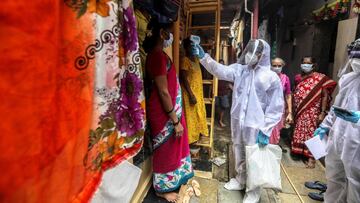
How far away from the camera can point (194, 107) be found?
2.32m

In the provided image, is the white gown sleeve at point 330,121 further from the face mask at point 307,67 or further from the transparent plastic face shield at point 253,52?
the face mask at point 307,67

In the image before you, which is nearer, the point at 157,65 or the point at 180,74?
the point at 157,65

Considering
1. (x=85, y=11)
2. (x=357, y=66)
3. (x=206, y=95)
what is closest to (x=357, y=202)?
(x=357, y=66)

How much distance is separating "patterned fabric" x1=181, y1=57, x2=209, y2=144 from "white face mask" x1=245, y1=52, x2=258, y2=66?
24.8 inches

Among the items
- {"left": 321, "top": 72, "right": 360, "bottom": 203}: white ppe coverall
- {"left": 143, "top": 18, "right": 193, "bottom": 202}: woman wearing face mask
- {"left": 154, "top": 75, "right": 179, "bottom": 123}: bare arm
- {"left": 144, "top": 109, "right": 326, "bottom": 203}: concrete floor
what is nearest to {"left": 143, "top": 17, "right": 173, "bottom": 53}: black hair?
{"left": 143, "top": 18, "right": 193, "bottom": 202}: woman wearing face mask

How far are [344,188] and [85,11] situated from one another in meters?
1.97

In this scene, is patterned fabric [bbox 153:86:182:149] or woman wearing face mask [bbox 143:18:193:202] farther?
patterned fabric [bbox 153:86:182:149]

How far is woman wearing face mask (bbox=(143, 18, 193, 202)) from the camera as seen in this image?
141 centimetres

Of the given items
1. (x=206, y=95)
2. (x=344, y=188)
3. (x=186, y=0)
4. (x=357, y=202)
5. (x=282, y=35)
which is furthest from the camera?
(x=282, y=35)

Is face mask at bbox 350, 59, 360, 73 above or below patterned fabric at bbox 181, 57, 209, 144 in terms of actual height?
above

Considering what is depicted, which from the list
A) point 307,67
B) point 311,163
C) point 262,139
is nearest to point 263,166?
point 262,139

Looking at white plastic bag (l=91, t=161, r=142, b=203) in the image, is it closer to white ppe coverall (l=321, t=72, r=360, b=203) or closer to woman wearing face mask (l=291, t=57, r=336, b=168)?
white ppe coverall (l=321, t=72, r=360, b=203)

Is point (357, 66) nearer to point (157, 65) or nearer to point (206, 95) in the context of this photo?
point (157, 65)

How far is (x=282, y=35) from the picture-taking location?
17.1 feet
